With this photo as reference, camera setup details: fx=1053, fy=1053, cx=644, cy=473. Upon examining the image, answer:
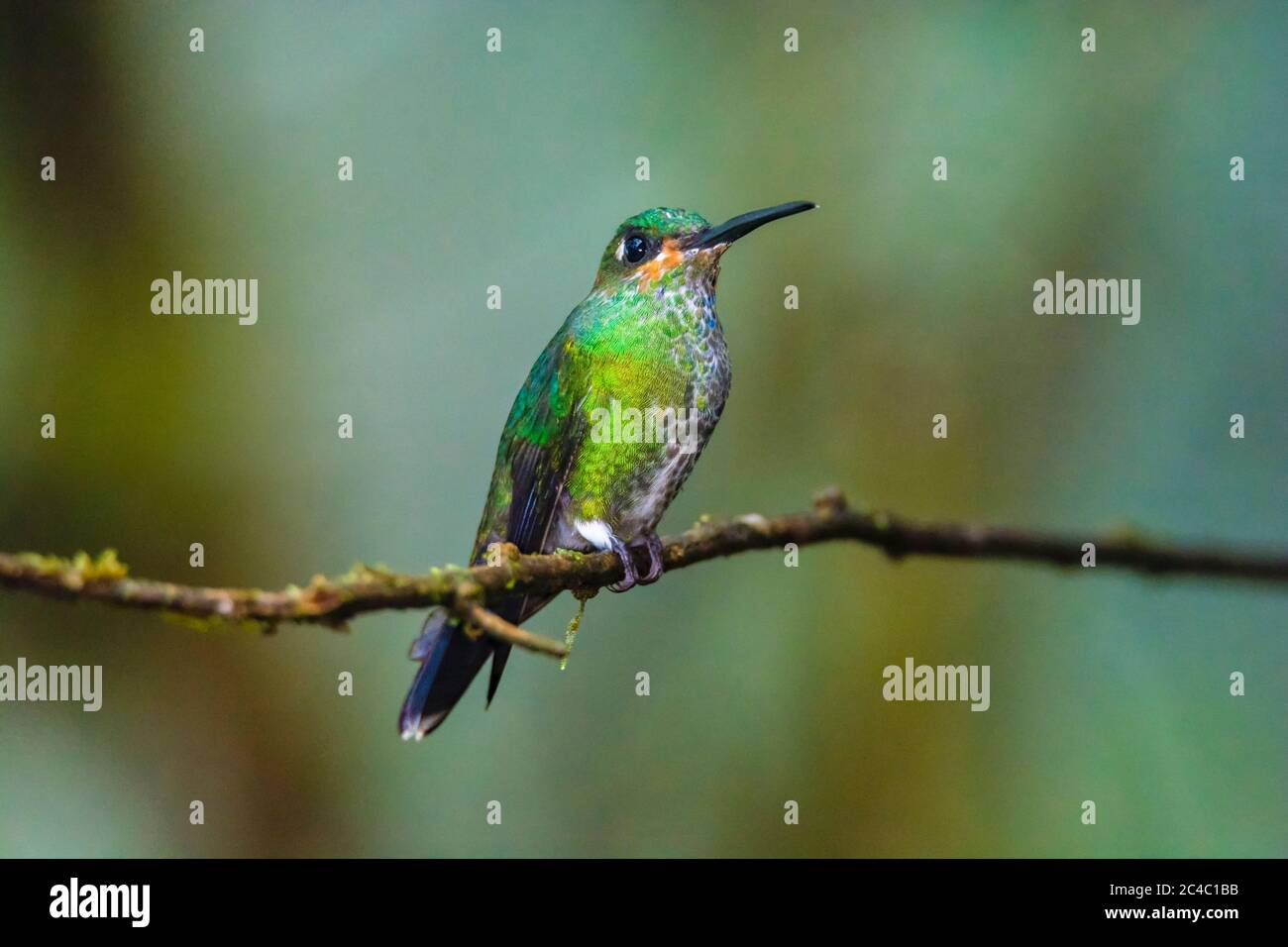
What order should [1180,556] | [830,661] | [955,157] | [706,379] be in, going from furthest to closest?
[955,157] → [830,661] → [706,379] → [1180,556]

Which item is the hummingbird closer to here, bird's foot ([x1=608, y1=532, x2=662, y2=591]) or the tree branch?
bird's foot ([x1=608, y1=532, x2=662, y2=591])

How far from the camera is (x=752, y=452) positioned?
4.51 meters

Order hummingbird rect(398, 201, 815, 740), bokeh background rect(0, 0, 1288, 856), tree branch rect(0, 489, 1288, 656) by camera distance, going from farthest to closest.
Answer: bokeh background rect(0, 0, 1288, 856) → hummingbird rect(398, 201, 815, 740) → tree branch rect(0, 489, 1288, 656)

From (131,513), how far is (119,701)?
713mm

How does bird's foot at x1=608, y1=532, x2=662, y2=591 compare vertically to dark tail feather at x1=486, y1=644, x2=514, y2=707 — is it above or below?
above

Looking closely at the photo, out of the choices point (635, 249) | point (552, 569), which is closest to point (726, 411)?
point (635, 249)

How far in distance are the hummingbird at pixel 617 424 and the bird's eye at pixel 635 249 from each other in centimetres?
3

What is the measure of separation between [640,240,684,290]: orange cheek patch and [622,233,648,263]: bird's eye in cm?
4

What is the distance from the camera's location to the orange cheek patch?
9.97ft

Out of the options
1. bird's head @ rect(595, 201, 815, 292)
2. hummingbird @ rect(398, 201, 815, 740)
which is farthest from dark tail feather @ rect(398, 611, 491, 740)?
bird's head @ rect(595, 201, 815, 292)

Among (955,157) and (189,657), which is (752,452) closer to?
(955,157)

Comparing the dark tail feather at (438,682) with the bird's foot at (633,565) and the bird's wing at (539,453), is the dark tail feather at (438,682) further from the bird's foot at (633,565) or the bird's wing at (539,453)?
the bird's foot at (633,565)

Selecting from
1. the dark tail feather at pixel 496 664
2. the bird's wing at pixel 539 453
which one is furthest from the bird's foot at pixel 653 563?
the dark tail feather at pixel 496 664

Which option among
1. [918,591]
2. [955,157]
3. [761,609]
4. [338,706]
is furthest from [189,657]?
[955,157]
